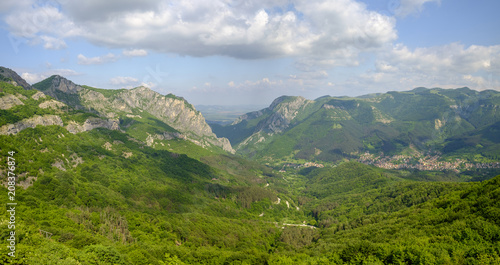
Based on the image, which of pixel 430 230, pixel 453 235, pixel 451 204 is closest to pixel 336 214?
pixel 451 204

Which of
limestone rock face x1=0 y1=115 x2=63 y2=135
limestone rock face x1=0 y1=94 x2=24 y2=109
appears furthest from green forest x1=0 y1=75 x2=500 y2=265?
limestone rock face x1=0 y1=94 x2=24 y2=109

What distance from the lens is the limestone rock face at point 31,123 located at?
423 feet

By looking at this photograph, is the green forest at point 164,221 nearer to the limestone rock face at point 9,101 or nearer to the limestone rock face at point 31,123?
the limestone rock face at point 31,123

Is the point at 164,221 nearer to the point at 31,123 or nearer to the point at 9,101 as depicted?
the point at 31,123

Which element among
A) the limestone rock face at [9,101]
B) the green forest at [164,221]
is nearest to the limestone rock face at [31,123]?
the green forest at [164,221]

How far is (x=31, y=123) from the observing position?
15038 cm

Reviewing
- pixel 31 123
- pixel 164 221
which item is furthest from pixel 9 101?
pixel 164 221

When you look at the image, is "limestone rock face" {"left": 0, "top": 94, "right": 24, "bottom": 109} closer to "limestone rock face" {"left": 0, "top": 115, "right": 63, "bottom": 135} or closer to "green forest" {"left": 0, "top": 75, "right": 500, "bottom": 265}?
"green forest" {"left": 0, "top": 75, "right": 500, "bottom": 265}

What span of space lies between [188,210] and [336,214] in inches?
4563

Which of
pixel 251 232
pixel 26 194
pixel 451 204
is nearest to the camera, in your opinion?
pixel 26 194

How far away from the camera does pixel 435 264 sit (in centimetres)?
5031

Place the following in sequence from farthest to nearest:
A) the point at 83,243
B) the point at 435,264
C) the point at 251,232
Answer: the point at 251,232 < the point at 83,243 < the point at 435,264

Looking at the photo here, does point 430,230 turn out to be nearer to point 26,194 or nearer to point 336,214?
point 336,214

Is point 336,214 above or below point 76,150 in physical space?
below
